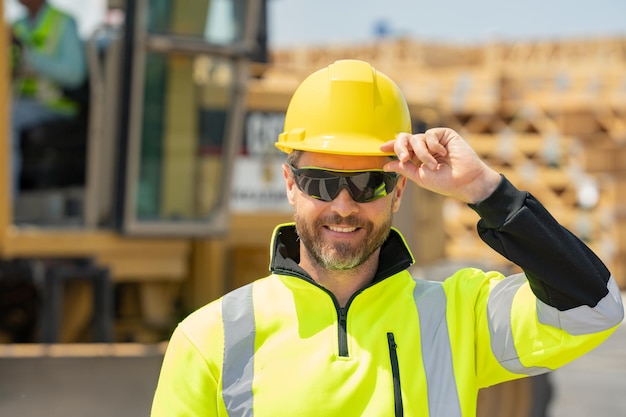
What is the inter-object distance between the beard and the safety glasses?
0.16ft

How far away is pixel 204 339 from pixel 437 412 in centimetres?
50

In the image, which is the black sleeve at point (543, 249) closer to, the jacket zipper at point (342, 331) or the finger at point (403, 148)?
the finger at point (403, 148)

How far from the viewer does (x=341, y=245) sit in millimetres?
2021

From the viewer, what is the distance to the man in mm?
1883

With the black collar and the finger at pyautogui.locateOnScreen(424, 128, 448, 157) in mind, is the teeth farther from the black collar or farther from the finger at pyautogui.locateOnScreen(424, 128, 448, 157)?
the finger at pyautogui.locateOnScreen(424, 128, 448, 157)

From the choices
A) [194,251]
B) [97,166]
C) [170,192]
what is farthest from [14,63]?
[194,251]

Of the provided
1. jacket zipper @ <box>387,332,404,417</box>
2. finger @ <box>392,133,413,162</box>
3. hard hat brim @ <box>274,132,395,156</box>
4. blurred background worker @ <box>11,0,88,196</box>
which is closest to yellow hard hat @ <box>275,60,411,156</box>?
hard hat brim @ <box>274,132,395,156</box>

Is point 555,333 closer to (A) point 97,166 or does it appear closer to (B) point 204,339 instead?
(B) point 204,339

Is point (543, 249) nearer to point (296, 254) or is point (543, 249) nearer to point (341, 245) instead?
point (341, 245)

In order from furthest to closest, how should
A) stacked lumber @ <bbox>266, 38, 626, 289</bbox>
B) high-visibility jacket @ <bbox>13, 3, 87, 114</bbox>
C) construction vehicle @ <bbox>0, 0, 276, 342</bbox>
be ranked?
stacked lumber @ <bbox>266, 38, 626, 289</bbox>
construction vehicle @ <bbox>0, 0, 276, 342</bbox>
high-visibility jacket @ <bbox>13, 3, 87, 114</bbox>

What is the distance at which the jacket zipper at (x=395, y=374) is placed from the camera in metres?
1.92

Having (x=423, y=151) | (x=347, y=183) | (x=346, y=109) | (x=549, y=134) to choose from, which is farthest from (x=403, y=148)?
(x=549, y=134)

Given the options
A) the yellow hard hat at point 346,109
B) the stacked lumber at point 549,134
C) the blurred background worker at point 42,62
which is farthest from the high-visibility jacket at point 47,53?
the stacked lumber at point 549,134

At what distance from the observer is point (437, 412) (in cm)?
194
